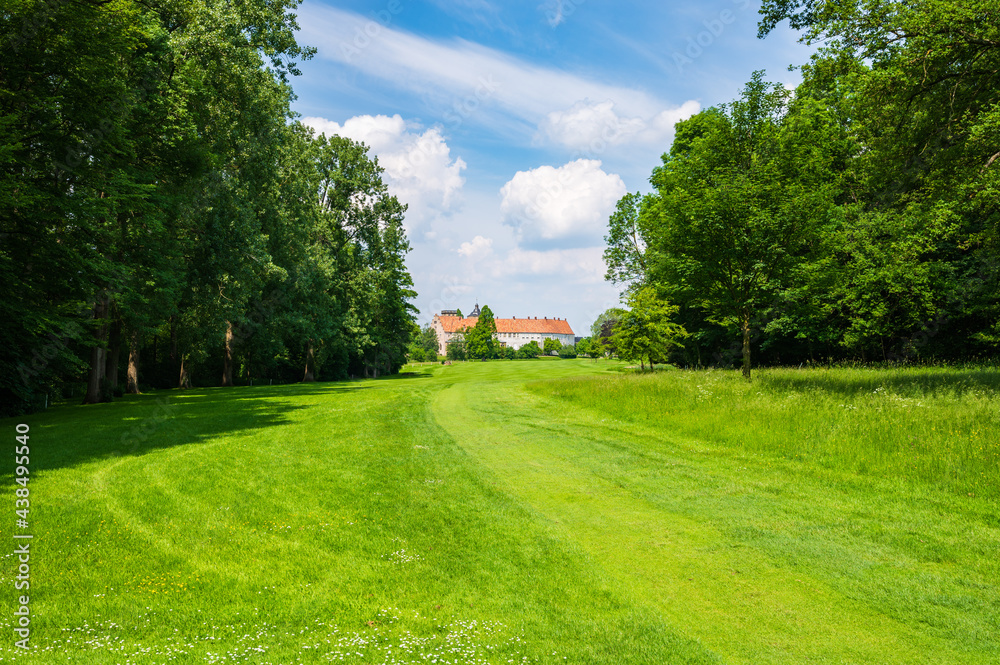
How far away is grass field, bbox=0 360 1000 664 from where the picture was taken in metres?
4.50

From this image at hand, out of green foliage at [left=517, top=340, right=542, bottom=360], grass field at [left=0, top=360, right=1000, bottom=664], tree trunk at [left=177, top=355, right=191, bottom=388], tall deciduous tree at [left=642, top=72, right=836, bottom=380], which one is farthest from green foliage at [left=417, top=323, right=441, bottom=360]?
grass field at [left=0, top=360, right=1000, bottom=664]

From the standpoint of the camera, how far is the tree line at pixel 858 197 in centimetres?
1334

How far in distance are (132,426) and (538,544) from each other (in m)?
14.0

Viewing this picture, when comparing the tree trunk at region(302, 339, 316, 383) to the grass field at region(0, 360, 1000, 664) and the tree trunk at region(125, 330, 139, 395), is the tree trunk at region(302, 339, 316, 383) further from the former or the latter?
the grass field at region(0, 360, 1000, 664)

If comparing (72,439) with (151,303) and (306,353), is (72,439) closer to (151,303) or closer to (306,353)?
(151,303)

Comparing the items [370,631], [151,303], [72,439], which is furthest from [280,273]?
[370,631]

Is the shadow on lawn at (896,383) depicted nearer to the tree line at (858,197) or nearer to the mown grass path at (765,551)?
the tree line at (858,197)

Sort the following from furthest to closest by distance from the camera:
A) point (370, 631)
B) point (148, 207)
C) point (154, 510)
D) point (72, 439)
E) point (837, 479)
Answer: point (148, 207) < point (72, 439) < point (837, 479) < point (154, 510) < point (370, 631)

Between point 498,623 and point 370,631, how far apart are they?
3.82 ft

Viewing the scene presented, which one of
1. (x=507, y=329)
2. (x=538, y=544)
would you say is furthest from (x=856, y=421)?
(x=507, y=329)

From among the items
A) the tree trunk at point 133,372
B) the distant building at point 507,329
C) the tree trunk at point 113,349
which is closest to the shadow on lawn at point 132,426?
the tree trunk at point 113,349

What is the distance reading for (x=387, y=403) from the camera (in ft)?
71.9

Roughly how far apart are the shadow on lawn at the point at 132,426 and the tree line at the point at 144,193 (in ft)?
7.70

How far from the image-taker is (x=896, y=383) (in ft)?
52.6
